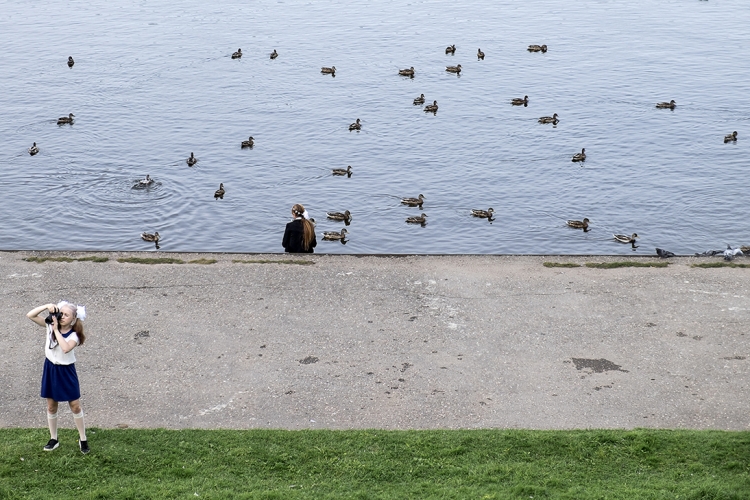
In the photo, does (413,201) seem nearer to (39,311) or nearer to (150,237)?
(150,237)

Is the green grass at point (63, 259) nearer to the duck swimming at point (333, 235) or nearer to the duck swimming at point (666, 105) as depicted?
the duck swimming at point (333, 235)

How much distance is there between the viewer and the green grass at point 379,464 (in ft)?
38.6

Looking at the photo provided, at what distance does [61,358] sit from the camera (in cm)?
1237

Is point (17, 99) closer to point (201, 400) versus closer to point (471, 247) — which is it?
point (471, 247)

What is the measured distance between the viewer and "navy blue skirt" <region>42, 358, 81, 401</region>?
12422 millimetres

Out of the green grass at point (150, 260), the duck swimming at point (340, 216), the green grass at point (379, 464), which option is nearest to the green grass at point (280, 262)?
the green grass at point (150, 260)

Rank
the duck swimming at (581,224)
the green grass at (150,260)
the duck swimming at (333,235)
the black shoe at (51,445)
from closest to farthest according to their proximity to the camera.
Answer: the black shoe at (51,445)
the green grass at (150,260)
the duck swimming at (333,235)
the duck swimming at (581,224)

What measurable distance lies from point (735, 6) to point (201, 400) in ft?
189

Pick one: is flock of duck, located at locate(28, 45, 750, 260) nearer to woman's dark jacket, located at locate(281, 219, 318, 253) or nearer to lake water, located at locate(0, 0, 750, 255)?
lake water, located at locate(0, 0, 750, 255)

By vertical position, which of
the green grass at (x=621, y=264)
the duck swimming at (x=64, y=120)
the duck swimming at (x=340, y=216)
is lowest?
the duck swimming at (x=340, y=216)

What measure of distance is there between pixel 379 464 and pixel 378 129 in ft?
89.3

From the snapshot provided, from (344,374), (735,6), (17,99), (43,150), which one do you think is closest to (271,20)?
(17,99)

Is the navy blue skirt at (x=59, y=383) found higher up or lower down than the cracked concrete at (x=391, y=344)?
higher up

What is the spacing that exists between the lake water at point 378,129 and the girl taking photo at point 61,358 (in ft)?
49.8
